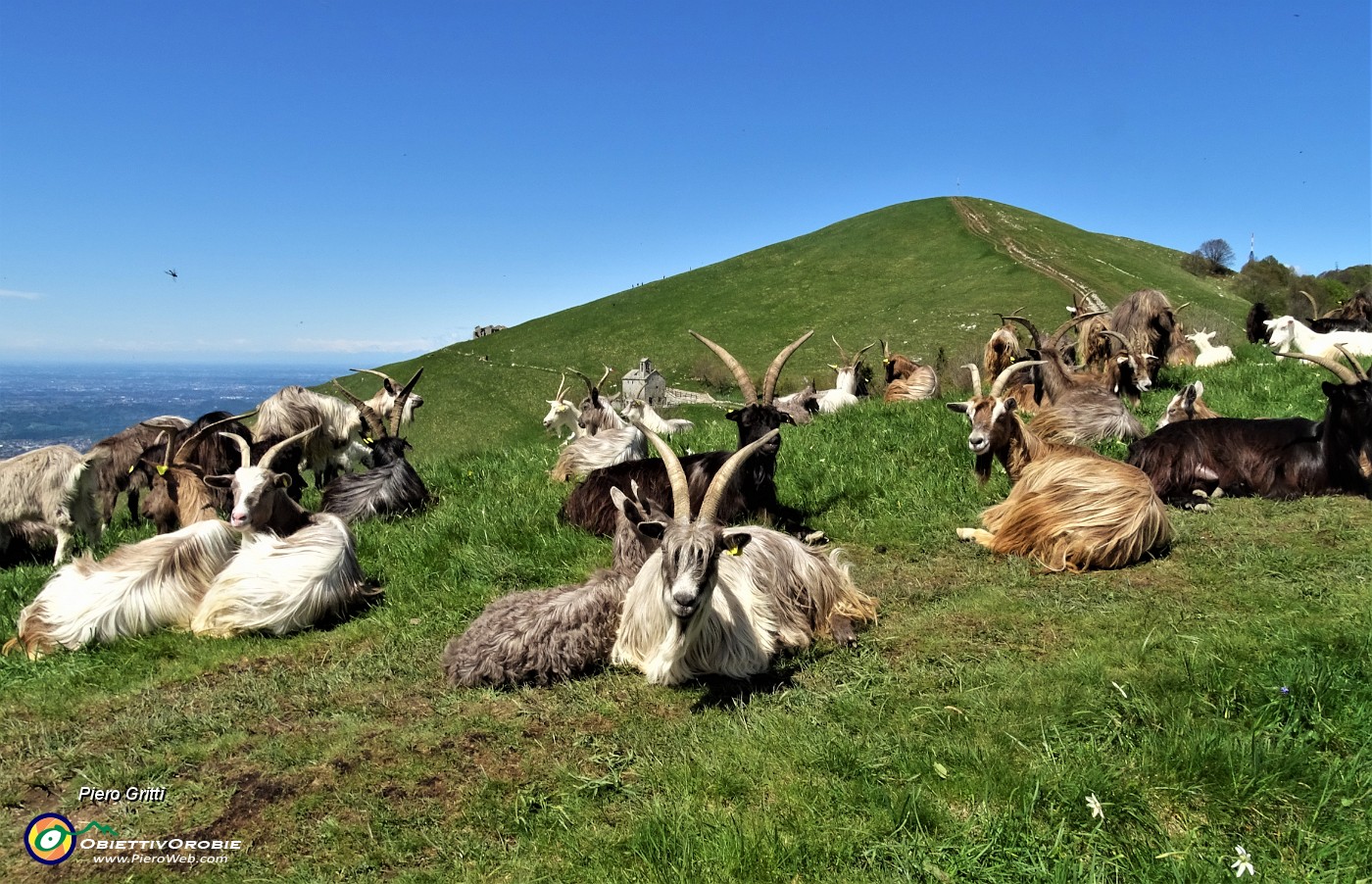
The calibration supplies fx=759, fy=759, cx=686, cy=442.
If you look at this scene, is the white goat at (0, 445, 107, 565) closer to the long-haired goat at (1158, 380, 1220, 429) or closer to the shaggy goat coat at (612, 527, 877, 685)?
the shaggy goat coat at (612, 527, 877, 685)

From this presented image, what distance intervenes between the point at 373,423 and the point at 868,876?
1116 cm

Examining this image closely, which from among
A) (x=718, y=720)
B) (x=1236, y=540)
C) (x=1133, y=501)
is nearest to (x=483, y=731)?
(x=718, y=720)

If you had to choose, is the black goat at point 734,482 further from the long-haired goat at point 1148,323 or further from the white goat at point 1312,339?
the white goat at point 1312,339

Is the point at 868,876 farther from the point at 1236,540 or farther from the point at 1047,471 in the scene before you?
the point at 1236,540

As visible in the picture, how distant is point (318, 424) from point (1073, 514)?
9163 mm

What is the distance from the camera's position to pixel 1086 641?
4.32m

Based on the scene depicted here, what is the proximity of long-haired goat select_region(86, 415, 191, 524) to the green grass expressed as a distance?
534 cm

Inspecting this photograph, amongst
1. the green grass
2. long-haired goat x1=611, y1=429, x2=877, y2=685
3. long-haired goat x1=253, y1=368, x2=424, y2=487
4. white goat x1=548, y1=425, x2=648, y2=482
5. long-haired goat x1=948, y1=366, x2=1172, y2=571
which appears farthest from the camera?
long-haired goat x1=253, y1=368, x2=424, y2=487

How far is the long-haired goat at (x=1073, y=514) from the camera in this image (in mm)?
5719

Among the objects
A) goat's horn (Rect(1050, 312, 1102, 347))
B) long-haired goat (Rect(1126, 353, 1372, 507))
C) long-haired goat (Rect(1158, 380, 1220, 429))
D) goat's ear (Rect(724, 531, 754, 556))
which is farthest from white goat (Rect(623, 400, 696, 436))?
goat's ear (Rect(724, 531, 754, 556))

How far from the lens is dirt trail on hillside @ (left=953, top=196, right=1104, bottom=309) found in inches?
1549

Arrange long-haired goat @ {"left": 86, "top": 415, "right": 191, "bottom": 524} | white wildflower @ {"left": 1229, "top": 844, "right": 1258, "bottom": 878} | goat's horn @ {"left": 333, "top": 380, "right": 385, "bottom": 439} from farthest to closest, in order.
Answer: goat's horn @ {"left": 333, "top": 380, "right": 385, "bottom": 439} < long-haired goat @ {"left": 86, "top": 415, "right": 191, "bottom": 524} < white wildflower @ {"left": 1229, "top": 844, "right": 1258, "bottom": 878}

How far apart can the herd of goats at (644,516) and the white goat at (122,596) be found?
0.02m

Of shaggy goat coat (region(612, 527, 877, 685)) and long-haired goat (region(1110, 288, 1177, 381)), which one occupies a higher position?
long-haired goat (region(1110, 288, 1177, 381))
